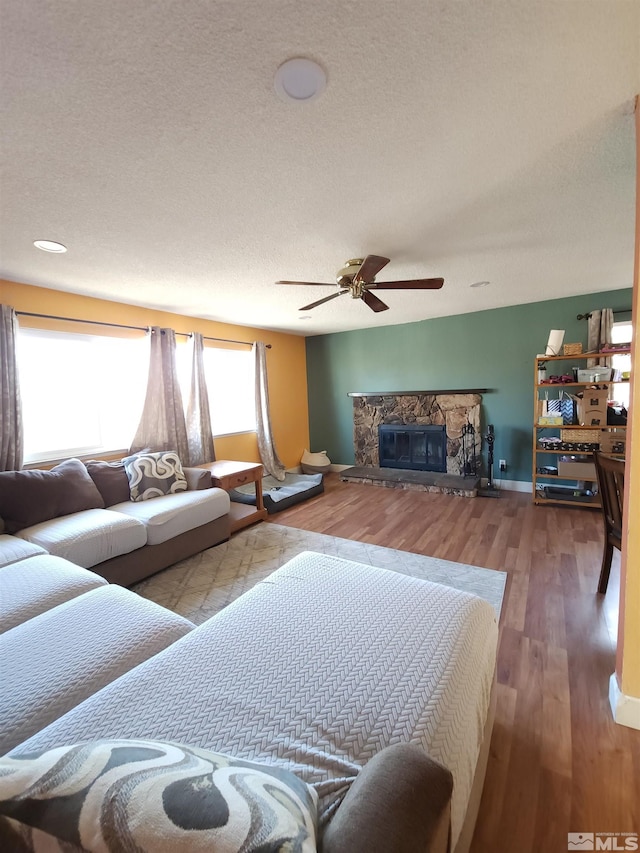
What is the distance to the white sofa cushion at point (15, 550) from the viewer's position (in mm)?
1884

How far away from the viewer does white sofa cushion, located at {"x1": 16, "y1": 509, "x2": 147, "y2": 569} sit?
85.3 inches

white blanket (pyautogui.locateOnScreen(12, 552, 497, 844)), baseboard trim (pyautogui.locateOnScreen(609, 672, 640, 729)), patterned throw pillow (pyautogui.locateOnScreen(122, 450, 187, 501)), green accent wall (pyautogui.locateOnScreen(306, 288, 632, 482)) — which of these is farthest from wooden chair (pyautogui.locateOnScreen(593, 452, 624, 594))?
patterned throw pillow (pyautogui.locateOnScreen(122, 450, 187, 501))

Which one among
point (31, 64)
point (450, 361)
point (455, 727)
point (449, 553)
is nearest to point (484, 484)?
point (450, 361)

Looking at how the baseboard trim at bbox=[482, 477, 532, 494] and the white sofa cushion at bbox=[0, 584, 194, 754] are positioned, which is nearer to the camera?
the white sofa cushion at bbox=[0, 584, 194, 754]

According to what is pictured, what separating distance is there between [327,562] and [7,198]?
2319mm

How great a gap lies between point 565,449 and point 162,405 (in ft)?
14.6

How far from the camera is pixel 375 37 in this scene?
96 centimetres

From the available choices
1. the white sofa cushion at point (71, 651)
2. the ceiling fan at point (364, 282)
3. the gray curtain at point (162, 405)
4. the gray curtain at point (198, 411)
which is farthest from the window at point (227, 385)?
the white sofa cushion at point (71, 651)

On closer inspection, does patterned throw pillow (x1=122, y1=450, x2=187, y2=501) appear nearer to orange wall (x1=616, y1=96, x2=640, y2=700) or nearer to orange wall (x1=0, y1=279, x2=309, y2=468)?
orange wall (x1=0, y1=279, x2=309, y2=468)

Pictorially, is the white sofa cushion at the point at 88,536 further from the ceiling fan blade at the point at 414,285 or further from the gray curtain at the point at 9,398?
the ceiling fan blade at the point at 414,285

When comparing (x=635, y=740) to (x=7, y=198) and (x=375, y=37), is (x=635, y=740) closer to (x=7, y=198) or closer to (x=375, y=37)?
(x=375, y=37)

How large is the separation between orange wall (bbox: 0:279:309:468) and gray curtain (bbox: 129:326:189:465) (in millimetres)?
295

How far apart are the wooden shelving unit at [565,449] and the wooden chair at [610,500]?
172 cm

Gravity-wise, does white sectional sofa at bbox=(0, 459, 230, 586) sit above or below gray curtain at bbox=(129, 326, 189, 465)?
below
